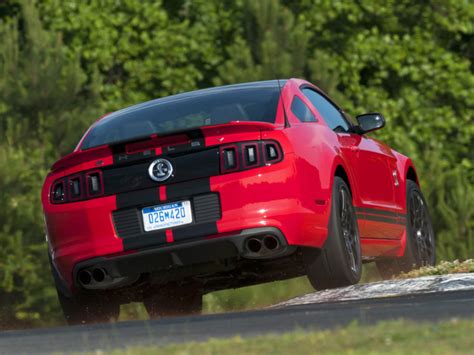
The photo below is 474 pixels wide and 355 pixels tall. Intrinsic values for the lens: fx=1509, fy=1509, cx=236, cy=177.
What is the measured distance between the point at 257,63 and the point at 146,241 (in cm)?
1733

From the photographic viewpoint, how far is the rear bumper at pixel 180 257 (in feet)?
30.6

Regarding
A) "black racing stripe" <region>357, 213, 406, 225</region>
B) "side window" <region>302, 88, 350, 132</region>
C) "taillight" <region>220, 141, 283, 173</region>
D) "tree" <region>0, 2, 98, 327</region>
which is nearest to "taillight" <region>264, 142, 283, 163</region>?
"taillight" <region>220, 141, 283, 173</region>

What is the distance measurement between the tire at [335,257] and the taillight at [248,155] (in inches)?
28.6

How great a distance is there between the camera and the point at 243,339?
6844 mm

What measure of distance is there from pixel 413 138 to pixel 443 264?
19.8 metres

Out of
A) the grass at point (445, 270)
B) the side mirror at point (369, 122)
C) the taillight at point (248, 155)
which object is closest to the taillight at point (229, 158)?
the taillight at point (248, 155)

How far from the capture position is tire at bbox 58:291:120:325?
1006cm

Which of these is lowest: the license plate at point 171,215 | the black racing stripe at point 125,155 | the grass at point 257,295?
the grass at point 257,295

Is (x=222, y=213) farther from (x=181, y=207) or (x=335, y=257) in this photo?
(x=335, y=257)

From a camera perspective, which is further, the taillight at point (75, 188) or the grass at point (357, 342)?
the taillight at point (75, 188)

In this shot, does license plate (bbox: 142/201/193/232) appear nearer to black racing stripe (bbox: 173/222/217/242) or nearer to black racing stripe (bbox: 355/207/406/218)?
black racing stripe (bbox: 173/222/217/242)

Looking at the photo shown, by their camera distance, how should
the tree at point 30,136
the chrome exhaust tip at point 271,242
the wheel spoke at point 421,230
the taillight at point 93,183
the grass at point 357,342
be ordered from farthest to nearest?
the tree at point 30,136, the wheel spoke at point 421,230, the taillight at point 93,183, the chrome exhaust tip at point 271,242, the grass at point 357,342

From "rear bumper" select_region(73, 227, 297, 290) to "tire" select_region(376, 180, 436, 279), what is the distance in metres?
3.00

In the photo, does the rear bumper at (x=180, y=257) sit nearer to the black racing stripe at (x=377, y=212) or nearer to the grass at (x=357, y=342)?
the black racing stripe at (x=377, y=212)
